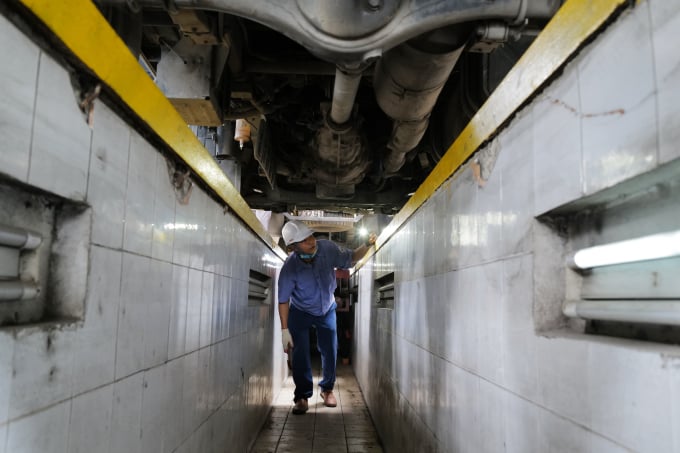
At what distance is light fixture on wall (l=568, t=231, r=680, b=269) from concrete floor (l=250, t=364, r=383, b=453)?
3.32 metres

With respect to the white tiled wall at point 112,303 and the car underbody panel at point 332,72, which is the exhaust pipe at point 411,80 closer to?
the car underbody panel at point 332,72

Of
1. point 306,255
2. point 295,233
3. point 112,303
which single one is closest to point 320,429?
point 306,255

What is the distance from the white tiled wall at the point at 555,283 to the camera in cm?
81

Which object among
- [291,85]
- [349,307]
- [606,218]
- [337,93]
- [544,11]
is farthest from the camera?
[349,307]

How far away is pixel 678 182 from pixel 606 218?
249 millimetres

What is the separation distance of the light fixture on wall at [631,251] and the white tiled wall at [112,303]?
1.20 m

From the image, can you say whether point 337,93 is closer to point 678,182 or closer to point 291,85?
point 291,85

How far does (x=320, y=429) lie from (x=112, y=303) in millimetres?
3605

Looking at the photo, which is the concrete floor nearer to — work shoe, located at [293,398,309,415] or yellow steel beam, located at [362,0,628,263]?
work shoe, located at [293,398,309,415]

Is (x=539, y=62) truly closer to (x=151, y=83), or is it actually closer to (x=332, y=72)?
(x=151, y=83)

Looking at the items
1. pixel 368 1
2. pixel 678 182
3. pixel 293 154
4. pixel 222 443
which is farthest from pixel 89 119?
pixel 293 154

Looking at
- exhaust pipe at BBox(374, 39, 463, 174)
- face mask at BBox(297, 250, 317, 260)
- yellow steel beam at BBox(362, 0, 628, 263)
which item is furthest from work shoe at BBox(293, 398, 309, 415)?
yellow steel beam at BBox(362, 0, 628, 263)

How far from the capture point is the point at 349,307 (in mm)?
9180

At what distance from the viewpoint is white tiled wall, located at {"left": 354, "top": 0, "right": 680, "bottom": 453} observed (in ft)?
2.67
